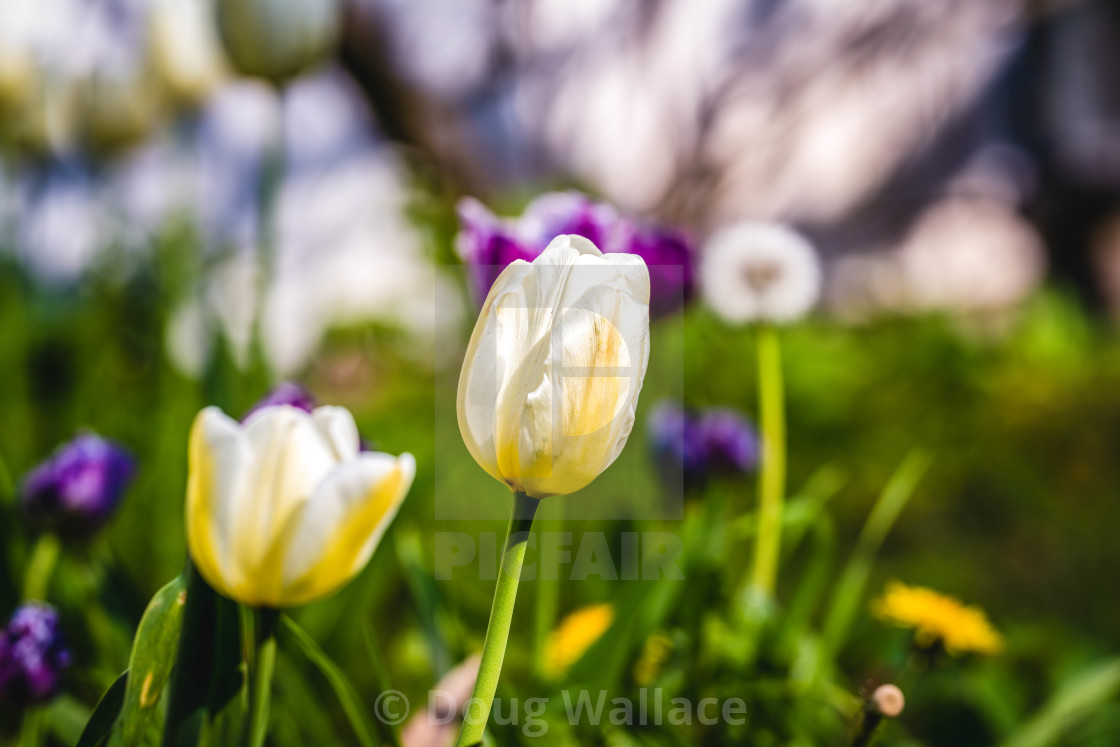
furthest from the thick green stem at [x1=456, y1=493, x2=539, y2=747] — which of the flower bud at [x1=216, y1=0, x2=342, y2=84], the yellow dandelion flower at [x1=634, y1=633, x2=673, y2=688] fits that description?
the flower bud at [x1=216, y1=0, x2=342, y2=84]

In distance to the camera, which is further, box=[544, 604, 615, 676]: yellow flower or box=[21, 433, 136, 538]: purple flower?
box=[544, 604, 615, 676]: yellow flower

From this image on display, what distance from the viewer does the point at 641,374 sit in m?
0.26

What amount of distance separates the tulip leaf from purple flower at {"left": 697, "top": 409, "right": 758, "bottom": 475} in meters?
→ 0.46

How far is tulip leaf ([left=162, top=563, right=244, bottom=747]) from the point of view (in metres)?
0.27

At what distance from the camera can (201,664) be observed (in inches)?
11.1

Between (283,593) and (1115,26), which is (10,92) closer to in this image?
(283,593)

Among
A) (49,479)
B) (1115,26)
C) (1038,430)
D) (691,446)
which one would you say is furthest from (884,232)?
(49,479)

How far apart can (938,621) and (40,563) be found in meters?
0.54

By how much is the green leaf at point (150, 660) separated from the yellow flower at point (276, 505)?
0.04 m

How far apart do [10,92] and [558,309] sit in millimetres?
969

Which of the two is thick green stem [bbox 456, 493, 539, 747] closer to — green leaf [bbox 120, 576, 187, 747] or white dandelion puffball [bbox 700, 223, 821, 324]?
green leaf [bbox 120, 576, 187, 747]

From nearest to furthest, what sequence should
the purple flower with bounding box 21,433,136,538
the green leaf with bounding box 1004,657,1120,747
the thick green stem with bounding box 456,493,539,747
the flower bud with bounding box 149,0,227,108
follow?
the thick green stem with bounding box 456,493,539,747 < the purple flower with bounding box 21,433,136,538 < the green leaf with bounding box 1004,657,1120,747 < the flower bud with bounding box 149,0,227,108

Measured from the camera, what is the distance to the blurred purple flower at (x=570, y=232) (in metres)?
0.46

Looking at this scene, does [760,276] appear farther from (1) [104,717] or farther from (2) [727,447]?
(1) [104,717]
